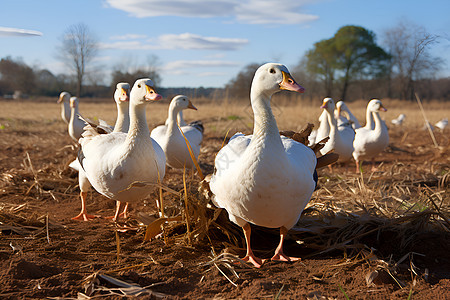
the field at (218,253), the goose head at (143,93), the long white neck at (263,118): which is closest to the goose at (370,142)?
the field at (218,253)

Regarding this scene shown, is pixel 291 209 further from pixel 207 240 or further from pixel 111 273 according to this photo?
pixel 111 273

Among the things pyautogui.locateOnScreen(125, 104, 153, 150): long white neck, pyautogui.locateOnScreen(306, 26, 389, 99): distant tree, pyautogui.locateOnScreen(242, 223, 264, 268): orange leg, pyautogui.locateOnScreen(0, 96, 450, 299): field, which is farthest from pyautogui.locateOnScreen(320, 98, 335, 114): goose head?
pyautogui.locateOnScreen(306, 26, 389, 99): distant tree

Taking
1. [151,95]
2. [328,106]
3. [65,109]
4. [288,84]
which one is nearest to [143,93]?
[151,95]

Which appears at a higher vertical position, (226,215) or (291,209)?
(291,209)

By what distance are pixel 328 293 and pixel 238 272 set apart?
0.63m

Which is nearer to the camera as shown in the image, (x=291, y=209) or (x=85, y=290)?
(x=85, y=290)

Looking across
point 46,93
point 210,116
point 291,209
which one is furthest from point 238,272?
point 46,93

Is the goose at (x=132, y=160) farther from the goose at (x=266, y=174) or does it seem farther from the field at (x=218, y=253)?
the goose at (x=266, y=174)

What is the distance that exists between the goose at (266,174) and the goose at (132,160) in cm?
101

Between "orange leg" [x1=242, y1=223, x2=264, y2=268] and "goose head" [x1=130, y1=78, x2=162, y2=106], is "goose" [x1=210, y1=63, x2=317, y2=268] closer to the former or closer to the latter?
"orange leg" [x1=242, y1=223, x2=264, y2=268]

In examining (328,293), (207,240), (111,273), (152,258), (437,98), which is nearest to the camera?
(328,293)

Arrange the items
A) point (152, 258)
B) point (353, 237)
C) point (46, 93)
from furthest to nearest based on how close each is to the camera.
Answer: point (46, 93) → point (353, 237) → point (152, 258)

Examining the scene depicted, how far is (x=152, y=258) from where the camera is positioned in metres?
3.05

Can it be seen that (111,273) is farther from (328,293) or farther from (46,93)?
(46,93)
